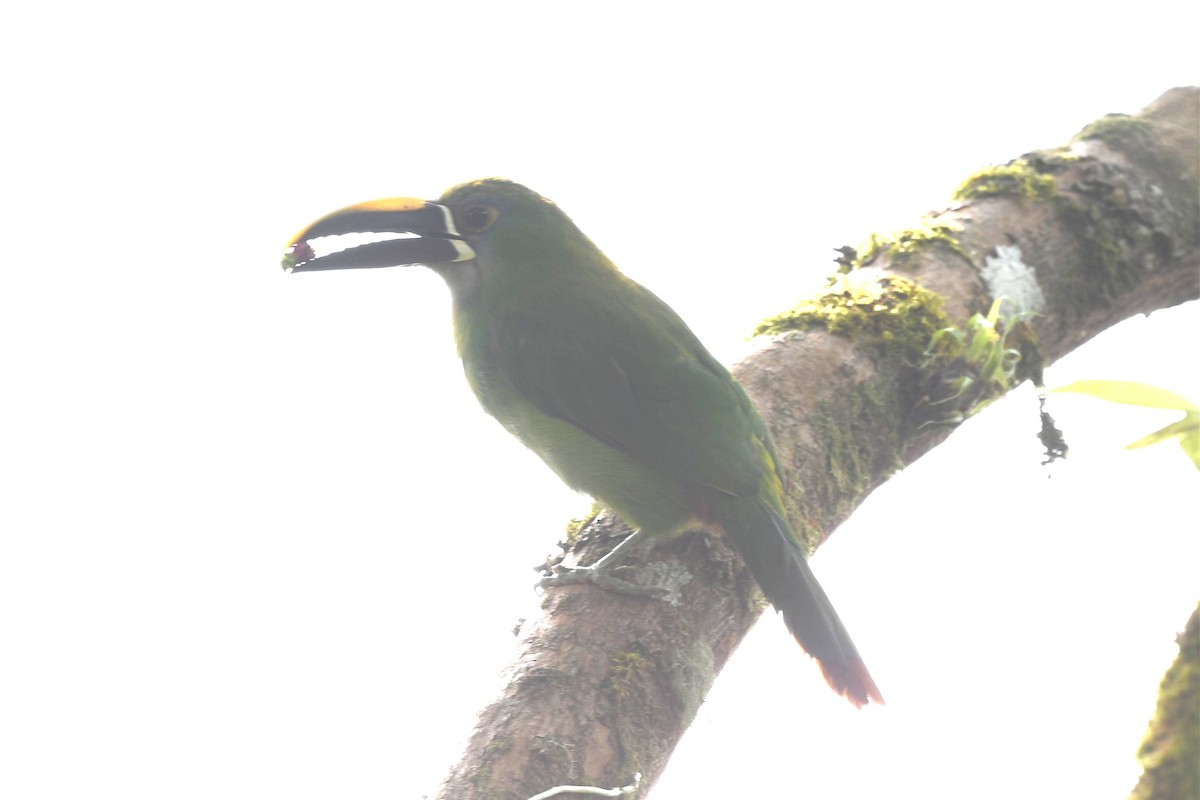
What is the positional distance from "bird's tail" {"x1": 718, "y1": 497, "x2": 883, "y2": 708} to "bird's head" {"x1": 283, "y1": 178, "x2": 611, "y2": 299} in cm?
78

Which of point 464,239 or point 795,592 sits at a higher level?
point 464,239

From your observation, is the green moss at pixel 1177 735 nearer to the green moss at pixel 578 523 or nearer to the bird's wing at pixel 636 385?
the bird's wing at pixel 636 385

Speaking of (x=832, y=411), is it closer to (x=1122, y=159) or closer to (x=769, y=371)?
(x=769, y=371)

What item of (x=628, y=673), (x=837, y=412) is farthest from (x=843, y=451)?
(x=628, y=673)

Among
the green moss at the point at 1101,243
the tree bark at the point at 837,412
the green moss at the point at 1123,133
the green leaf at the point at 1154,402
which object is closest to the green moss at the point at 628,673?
the tree bark at the point at 837,412

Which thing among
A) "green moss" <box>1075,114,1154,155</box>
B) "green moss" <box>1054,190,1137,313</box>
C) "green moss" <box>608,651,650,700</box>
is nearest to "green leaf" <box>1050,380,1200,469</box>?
"green moss" <box>608,651,650,700</box>

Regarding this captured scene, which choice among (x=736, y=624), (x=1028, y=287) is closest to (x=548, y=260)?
(x=736, y=624)

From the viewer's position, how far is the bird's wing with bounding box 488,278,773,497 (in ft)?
7.30

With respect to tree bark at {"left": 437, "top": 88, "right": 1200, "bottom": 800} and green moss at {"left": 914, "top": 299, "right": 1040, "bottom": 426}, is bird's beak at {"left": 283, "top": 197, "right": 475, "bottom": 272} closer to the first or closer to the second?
tree bark at {"left": 437, "top": 88, "right": 1200, "bottom": 800}

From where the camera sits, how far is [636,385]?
7.70 ft

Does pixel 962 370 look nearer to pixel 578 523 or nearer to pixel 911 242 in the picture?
pixel 911 242

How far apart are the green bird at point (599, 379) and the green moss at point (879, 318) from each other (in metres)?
0.31

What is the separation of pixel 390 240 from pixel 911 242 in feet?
4.17

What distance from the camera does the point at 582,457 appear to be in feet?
7.68
